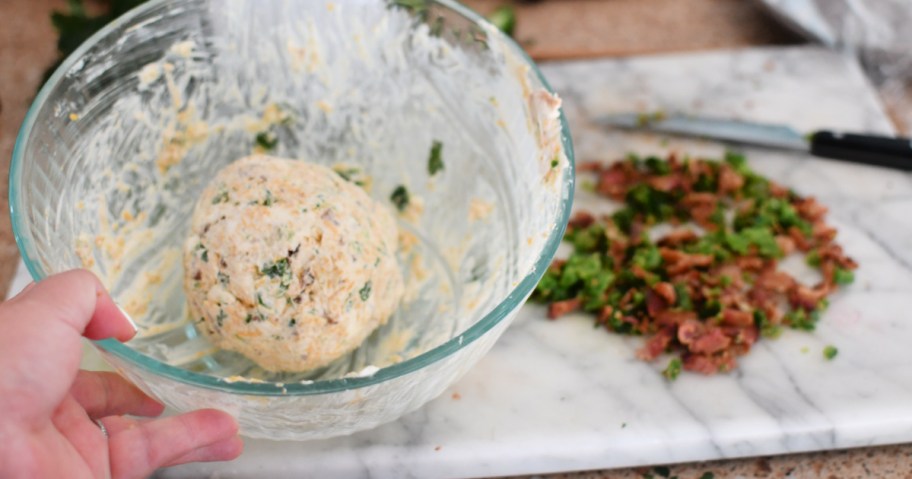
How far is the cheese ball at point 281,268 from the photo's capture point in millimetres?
994

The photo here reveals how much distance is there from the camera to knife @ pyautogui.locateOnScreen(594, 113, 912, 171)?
55.0 inches

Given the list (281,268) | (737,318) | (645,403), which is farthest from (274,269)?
(737,318)

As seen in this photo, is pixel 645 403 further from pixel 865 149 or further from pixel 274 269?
pixel 865 149

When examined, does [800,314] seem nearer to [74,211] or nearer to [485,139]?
[485,139]

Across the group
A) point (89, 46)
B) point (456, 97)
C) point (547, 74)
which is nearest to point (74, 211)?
point (89, 46)

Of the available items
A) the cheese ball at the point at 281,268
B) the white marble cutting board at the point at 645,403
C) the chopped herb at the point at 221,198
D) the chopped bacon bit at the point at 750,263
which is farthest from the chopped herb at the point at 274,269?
the chopped bacon bit at the point at 750,263

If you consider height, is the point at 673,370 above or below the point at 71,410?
below

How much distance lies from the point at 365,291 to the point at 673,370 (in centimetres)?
41

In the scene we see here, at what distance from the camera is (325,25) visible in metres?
1.23

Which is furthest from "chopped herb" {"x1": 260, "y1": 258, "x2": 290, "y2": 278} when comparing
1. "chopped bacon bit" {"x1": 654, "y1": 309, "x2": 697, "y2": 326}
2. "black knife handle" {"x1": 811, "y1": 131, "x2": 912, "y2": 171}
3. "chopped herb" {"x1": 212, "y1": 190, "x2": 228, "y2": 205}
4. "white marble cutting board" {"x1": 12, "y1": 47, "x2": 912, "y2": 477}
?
"black knife handle" {"x1": 811, "y1": 131, "x2": 912, "y2": 171}

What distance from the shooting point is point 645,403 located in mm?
1119

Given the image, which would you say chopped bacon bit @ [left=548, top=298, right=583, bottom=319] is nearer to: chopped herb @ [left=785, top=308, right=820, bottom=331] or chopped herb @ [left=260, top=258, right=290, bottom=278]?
chopped herb @ [left=785, top=308, right=820, bottom=331]

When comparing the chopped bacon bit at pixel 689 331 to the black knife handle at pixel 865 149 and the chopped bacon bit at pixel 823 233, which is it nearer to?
the chopped bacon bit at pixel 823 233

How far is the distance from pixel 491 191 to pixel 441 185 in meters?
0.09
